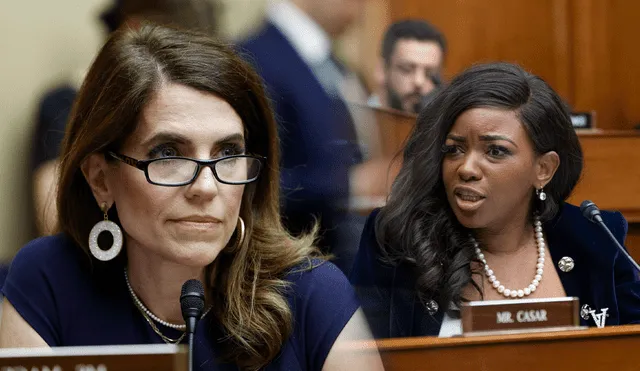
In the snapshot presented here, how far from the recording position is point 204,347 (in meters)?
1.39

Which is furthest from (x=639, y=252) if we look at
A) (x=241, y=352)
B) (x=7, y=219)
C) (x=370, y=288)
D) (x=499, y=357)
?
(x=7, y=219)

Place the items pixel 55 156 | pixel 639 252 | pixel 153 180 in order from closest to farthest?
pixel 153 180 → pixel 639 252 → pixel 55 156

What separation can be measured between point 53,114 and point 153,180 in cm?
65

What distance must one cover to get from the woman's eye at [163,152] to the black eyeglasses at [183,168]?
14 millimetres

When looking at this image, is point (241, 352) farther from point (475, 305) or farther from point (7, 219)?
point (7, 219)

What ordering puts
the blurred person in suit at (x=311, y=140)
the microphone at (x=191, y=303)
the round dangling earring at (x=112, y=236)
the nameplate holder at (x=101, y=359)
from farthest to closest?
the blurred person in suit at (x=311, y=140), the round dangling earring at (x=112, y=236), the microphone at (x=191, y=303), the nameplate holder at (x=101, y=359)

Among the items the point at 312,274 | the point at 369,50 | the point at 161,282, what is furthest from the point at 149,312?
the point at 369,50

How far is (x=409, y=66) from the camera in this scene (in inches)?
81.8

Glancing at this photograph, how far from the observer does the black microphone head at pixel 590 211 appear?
5.04ft


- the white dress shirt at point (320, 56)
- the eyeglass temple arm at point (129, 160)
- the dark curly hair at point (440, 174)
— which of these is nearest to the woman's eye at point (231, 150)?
the eyeglass temple arm at point (129, 160)

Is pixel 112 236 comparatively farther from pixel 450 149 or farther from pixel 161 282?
pixel 450 149

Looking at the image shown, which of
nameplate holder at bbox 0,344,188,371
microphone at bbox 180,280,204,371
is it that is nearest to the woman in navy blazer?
microphone at bbox 180,280,204,371

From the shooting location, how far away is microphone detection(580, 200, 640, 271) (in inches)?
60.5

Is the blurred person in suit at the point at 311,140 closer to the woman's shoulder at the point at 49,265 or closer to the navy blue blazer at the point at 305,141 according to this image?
the navy blue blazer at the point at 305,141
